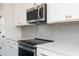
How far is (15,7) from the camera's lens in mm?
3723

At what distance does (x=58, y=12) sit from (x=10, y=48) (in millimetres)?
2189

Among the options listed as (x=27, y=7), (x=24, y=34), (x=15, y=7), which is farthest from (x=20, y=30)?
(x=27, y=7)

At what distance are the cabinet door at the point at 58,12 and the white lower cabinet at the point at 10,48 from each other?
1.48 m

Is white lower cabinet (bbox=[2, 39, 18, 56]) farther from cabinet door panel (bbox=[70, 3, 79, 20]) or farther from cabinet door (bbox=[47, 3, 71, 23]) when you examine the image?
cabinet door panel (bbox=[70, 3, 79, 20])

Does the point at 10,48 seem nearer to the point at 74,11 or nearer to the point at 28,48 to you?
the point at 28,48

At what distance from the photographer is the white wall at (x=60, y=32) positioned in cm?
213

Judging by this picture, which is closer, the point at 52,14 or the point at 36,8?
the point at 52,14

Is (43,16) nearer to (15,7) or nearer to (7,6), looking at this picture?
(15,7)

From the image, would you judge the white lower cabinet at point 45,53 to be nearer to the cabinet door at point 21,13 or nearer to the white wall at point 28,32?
the cabinet door at point 21,13

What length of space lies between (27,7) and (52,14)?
1.07 metres

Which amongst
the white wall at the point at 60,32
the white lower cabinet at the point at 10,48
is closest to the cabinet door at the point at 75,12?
the white wall at the point at 60,32

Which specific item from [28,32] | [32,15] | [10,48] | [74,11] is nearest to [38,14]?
[32,15]

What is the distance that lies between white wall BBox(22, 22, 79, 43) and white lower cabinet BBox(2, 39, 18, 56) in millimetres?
694

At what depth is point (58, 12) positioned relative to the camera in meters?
1.92
